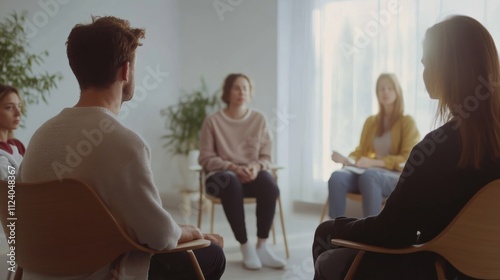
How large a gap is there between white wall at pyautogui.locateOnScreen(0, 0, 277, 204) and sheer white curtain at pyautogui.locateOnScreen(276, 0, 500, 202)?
0.62ft

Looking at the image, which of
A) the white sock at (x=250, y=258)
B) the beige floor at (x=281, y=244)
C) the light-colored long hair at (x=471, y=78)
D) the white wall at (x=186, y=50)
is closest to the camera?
the light-colored long hair at (x=471, y=78)

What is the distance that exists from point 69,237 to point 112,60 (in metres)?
0.50

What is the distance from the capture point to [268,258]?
3363mm

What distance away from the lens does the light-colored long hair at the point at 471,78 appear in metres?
1.54

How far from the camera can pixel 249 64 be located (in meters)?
5.14

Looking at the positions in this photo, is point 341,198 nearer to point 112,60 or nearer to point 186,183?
point 186,183

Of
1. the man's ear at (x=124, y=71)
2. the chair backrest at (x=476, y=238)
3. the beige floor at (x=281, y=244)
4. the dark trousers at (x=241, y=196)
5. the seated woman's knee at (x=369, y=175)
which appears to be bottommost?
the beige floor at (x=281, y=244)

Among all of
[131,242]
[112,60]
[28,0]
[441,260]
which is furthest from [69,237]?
[28,0]

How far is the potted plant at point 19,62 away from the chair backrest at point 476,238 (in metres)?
2.74

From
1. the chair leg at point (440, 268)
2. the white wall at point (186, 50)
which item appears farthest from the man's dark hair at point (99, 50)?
the white wall at point (186, 50)

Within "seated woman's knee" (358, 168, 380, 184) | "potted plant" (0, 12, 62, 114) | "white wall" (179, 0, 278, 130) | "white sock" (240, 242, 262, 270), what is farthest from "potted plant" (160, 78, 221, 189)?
"seated woman's knee" (358, 168, 380, 184)

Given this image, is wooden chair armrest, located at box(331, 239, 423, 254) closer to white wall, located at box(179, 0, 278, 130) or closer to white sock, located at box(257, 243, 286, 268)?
white sock, located at box(257, 243, 286, 268)

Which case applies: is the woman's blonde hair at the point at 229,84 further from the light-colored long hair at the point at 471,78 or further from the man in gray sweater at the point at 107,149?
the light-colored long hair at the point at 471,78

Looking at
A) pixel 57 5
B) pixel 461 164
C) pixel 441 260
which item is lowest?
Result: pixel 441 260
